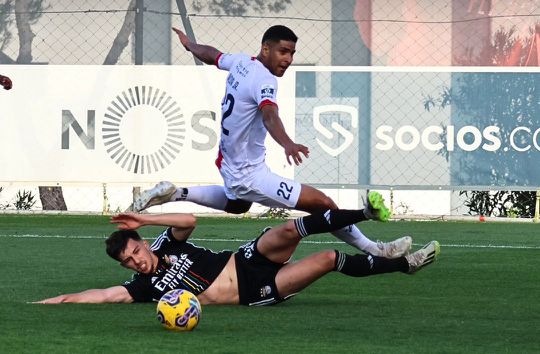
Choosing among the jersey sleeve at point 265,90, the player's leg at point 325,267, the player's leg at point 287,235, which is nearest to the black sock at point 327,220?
the player's leg at point 287,235

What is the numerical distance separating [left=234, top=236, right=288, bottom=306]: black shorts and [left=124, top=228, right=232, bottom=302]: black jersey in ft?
0.39

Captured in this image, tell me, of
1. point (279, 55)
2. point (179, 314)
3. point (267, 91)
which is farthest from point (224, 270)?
point (279, 55)

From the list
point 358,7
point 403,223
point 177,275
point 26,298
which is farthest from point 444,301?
point 358,7

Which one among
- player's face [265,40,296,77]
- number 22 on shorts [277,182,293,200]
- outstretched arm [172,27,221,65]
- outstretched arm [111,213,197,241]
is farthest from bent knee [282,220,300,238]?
outstretched arm [172,27,221,65]

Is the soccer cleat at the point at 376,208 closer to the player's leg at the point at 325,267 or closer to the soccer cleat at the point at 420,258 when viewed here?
the player's leg at the point at 325,267

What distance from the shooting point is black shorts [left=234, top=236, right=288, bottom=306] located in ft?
29.7

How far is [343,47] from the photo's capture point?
1909cm

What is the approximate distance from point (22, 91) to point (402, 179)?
5160 mm

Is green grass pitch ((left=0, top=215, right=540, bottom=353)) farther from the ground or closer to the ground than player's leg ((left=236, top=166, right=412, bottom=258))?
closer to the ground

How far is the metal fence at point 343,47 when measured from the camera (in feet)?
61.5

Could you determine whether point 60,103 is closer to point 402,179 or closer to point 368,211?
point 402,179

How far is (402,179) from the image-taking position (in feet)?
61.7

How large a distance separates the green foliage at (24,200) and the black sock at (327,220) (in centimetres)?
1088

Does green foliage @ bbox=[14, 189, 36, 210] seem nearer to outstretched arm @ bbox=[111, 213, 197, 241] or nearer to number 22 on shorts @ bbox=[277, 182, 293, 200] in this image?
number 22 on shorts @ bbox=[277, 182, 293, 200]
